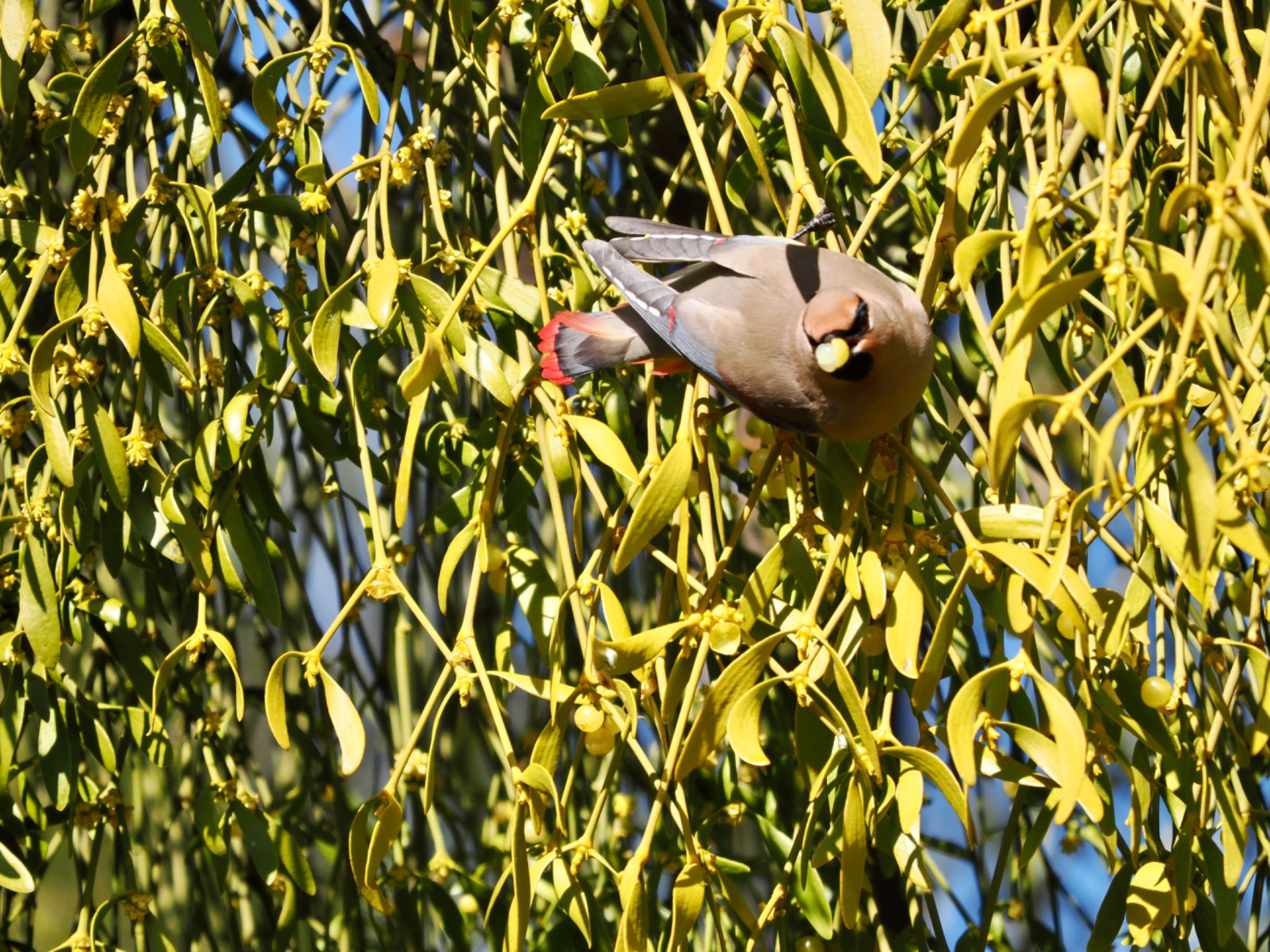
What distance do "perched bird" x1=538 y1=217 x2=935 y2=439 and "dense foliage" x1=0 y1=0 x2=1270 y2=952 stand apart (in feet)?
0.08

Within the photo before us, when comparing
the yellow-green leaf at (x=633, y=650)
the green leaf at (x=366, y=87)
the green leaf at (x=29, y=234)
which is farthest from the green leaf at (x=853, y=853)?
the green leaf at (x=29, y=234)

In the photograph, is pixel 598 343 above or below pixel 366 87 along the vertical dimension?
below

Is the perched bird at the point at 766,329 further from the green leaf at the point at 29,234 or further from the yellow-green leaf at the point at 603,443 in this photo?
the green leaf at the point at 29,234

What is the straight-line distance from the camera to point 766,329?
795 millimetres

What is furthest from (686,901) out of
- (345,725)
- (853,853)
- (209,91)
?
(209,91)

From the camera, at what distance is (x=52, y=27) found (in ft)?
3.83

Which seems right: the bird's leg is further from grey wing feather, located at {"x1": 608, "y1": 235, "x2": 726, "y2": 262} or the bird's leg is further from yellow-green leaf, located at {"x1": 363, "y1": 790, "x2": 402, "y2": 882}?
yellow-green leaf, located at {"x1": 363, "y1": 790, "x2": 402, "y2": 882}

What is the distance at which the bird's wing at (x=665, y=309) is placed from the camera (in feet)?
2.58

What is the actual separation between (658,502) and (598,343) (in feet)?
0.88

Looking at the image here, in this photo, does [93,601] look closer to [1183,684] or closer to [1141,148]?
[1183,684]

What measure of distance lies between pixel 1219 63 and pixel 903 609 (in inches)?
11.3

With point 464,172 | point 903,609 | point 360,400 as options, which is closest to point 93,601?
point 360,400

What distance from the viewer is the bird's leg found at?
728 millimetres

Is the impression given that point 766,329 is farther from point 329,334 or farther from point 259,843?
point 259,843
